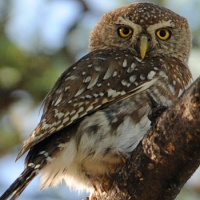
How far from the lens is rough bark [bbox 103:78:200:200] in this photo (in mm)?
3318

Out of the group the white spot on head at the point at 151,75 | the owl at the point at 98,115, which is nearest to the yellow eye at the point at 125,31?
the owl at the point at 98,115

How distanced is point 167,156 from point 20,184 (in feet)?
3.13

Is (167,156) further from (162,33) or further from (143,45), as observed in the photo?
(162,33)

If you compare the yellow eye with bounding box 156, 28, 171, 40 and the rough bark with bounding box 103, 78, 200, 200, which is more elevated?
the yellow eye with bounding box 156, 28, 171, 40

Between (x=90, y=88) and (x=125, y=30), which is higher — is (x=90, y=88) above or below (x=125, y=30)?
below

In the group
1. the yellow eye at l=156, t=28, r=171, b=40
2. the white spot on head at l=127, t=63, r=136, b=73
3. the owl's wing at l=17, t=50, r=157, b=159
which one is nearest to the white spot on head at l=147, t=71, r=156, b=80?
the owl's wing at l=17, t=50, r=157, b=159

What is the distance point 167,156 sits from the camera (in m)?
3.54

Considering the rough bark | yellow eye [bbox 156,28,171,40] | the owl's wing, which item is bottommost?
the rough bark

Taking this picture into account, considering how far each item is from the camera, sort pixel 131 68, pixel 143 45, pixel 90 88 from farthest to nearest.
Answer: pixel 143 45, pixel 131 68, pixel 90 88

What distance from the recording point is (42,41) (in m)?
6.61

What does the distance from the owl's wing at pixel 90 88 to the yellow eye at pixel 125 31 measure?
0.39m

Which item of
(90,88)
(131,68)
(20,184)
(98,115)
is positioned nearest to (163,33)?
(131,68)

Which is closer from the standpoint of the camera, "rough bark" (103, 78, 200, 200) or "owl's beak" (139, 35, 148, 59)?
"rough bark" (103, 78, 200, 200)

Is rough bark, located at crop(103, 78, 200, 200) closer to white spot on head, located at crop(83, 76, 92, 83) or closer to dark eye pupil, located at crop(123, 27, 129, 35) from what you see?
white spot on head, located at crop(83, 76, 92, 83)
